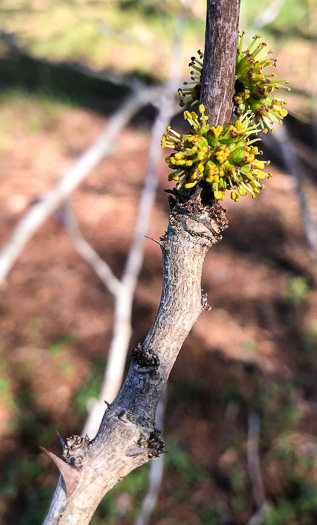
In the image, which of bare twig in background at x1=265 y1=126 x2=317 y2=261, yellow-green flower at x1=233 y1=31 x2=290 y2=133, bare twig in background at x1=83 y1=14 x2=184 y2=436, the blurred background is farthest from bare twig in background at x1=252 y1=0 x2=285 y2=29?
yellow-green flower at x1=233 y1=31 x2=290 y2=133

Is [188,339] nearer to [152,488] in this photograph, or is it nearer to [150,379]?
[152,488]

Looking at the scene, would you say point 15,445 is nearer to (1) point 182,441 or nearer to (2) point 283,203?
(1) point 182,441

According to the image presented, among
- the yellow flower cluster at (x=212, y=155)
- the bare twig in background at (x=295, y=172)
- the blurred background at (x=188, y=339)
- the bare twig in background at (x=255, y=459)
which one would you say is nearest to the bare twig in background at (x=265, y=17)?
the blurred background at (x=188, y=339)

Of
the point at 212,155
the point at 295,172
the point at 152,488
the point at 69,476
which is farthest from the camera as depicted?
the point at 295,172

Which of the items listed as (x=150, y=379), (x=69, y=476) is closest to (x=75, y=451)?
(x=69, y=476)

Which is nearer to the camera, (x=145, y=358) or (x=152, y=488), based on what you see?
(x=145, y=358)

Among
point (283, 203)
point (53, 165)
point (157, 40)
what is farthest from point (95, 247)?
point (157, 40)

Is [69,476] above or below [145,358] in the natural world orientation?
below
